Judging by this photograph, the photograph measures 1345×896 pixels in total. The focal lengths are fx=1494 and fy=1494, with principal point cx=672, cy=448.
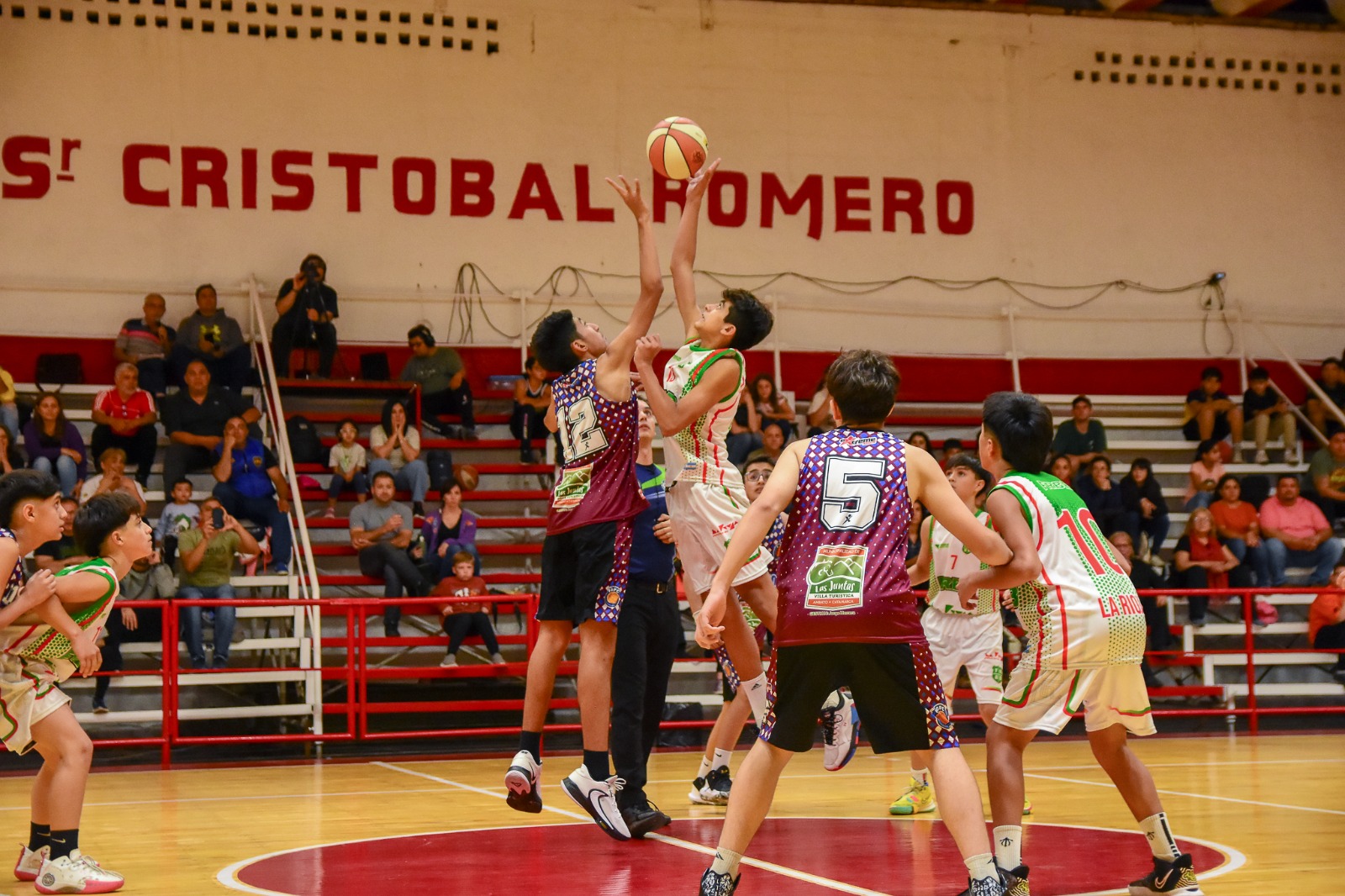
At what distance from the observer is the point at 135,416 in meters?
13.6

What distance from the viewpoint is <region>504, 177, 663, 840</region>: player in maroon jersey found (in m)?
6.04

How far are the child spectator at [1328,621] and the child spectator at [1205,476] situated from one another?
2220mm

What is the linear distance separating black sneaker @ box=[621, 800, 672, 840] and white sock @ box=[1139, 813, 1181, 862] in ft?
6.64

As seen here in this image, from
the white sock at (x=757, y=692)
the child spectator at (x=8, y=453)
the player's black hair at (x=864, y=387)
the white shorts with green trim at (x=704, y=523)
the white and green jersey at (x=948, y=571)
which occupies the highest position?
the child spectator at (x=8, y=453)

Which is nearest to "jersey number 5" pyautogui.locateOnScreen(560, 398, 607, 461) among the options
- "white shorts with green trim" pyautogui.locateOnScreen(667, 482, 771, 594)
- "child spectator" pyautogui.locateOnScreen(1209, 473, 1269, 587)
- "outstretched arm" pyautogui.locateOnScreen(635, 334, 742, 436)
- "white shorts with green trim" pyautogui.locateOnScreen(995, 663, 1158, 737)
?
"outstretched arm" pyautogui.locateOnScreen(635, 334, 742, 436)

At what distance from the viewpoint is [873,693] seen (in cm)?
439

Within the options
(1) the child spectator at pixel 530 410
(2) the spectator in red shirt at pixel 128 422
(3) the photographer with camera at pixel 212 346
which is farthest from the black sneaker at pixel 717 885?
(3) the photographer with camera at pixel 212 346

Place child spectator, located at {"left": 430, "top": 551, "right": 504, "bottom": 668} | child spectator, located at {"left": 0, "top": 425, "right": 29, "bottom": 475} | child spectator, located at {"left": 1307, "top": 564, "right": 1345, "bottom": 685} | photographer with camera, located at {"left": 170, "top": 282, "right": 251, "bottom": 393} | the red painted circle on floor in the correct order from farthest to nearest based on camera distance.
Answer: photographer with camera, located at {"left": 170, "top": 282, "right": 251, "bottom": 393} < child spectator, located at {"left": 1307, "top": 564, "right": 1345, "bottom": 685} < child spectator, located at {"left": 0, "top": 425, "right": 29, "bottom": 475} < child spectator, located at {"left": 430, "top": 551, "right": 504, "bottom": 668} < the red painted circle on floor

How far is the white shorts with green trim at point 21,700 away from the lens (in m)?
5.41

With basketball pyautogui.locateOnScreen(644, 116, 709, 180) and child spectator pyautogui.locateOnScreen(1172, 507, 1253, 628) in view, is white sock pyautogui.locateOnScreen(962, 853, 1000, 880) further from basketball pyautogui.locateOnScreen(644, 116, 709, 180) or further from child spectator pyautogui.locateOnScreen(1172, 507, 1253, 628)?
child spectator pyautogui.locateOnScreen(1172, 507, 1253, 628)

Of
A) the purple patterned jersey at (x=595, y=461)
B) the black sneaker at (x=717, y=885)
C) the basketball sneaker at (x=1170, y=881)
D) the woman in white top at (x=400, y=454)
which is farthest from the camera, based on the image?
the woman in white top at (x=400, y=454)

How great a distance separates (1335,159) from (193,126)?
13.6m

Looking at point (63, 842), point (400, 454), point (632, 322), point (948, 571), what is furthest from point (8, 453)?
point (948, 571)

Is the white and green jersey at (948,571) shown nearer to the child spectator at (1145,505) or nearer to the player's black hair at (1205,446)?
the child spectator at (1145,505)
